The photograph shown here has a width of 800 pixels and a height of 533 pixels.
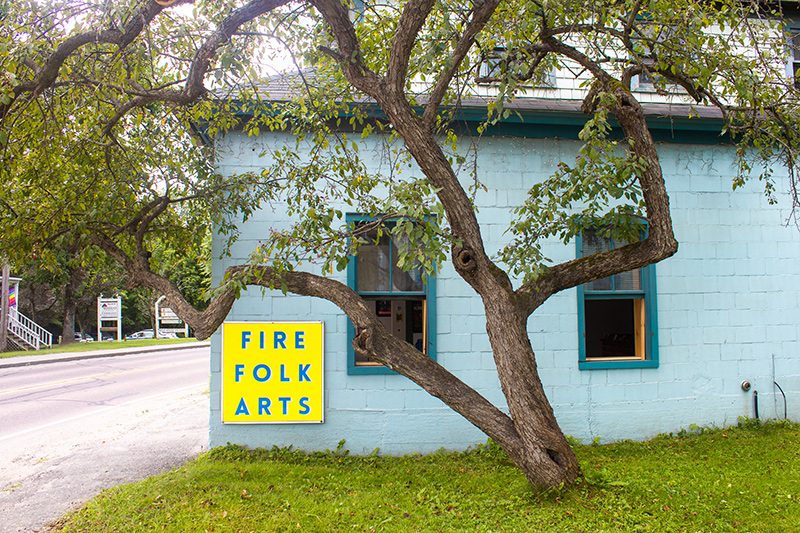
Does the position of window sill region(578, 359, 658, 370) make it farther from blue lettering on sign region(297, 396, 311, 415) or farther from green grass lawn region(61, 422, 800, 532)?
blue lettering on sign region(297, 396, 311, 415)

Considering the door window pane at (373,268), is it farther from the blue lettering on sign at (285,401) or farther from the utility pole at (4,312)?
the utility pole at (4,312)

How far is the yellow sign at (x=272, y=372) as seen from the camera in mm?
6410

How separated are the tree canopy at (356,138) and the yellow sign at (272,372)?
3.99ft

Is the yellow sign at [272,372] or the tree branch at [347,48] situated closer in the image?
the tree branch at [347,48]

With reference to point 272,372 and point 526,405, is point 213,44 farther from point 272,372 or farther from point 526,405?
point 526,405

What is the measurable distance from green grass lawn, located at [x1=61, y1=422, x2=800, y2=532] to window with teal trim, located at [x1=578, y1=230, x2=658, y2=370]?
1.11 meters

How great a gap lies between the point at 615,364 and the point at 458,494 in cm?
295

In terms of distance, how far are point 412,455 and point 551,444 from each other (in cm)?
240

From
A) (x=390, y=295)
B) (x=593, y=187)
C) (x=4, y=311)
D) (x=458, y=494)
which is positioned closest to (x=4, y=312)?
(x=4, y=311)

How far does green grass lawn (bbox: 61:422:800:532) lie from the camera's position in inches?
169

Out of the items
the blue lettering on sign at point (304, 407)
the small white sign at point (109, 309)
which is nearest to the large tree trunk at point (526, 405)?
the blue lettering on sign at point (304, 407)

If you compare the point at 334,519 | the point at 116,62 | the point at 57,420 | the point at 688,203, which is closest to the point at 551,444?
the point at 334,519

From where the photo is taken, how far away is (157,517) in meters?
4.52

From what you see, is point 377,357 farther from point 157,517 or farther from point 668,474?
point 668,474
